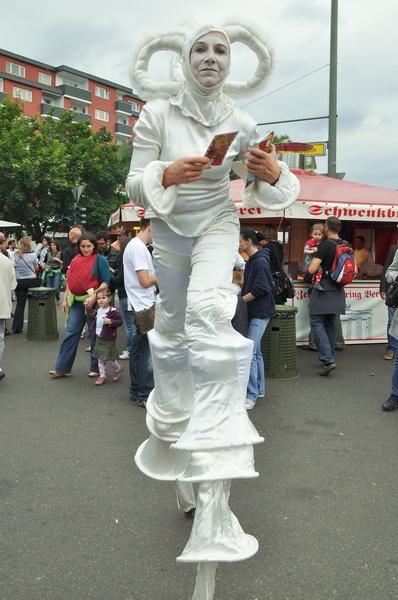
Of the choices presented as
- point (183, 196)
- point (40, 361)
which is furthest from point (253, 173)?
point (40, 361)

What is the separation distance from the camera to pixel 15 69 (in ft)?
182

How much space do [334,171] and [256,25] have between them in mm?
10736

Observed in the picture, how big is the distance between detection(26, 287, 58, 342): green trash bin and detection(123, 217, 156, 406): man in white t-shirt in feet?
13.7

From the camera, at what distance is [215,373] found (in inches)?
86.4

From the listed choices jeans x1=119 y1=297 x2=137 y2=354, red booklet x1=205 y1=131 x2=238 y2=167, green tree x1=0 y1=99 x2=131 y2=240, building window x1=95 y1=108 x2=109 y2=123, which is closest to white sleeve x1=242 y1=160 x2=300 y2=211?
red booklet x1=205 y1=131 x2=238 y2=167

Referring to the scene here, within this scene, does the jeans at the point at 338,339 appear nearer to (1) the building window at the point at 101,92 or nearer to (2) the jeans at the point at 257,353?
(2) the jeans at the point at 257,353

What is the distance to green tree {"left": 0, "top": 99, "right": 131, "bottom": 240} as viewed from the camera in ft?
92.3

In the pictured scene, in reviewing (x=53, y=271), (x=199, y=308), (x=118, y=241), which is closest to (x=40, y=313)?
(x=118, y=241)

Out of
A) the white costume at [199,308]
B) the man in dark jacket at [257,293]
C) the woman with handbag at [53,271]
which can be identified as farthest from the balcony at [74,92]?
the white costume at [199,308]

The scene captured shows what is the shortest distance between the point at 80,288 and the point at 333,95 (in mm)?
9091

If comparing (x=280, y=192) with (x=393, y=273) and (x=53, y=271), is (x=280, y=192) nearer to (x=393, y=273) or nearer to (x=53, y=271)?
(x=393, y=273)

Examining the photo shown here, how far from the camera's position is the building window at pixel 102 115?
210 ft

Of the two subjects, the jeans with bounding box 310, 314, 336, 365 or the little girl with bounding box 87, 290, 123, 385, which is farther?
the jeans with bounding box 310, 314, 336, 365

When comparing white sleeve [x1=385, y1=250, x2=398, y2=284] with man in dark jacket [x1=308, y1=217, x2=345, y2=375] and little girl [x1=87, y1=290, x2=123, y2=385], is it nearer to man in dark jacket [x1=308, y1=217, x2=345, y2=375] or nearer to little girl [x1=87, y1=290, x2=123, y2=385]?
man in dark jacket [x1=308, y1=217, x2=345, y2=375]
